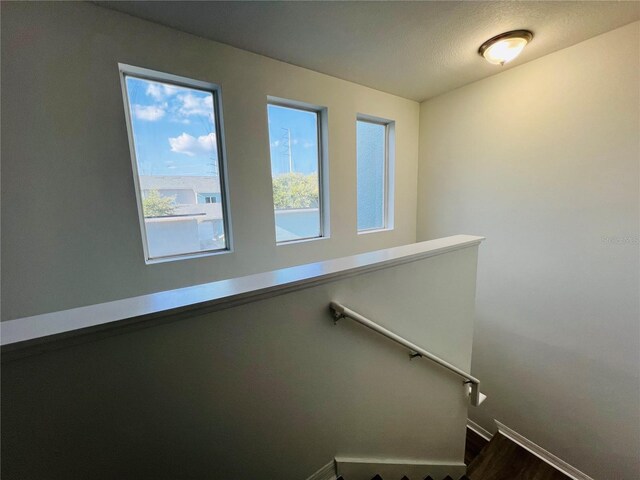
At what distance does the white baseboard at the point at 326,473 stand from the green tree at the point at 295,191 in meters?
1.81

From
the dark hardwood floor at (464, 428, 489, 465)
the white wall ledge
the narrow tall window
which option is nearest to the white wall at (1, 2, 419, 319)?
the white wall ledge

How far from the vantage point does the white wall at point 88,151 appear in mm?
1278

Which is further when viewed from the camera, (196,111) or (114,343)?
(196,111)

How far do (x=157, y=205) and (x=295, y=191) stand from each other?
3.73 feet

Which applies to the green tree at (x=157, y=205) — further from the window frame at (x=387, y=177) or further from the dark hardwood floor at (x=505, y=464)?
the dark hardwood floor at (x=505, y=464)

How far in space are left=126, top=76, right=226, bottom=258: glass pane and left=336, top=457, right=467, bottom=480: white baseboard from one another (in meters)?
1.67

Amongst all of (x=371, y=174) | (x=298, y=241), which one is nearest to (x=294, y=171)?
(x=298, y=241)

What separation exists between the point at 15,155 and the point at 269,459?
75.4 inches

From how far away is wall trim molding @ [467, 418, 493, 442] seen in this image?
291cm

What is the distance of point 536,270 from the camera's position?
239 cm

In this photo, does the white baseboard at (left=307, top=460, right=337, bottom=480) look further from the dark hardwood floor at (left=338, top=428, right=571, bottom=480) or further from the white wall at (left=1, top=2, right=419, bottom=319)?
the dark hardwood floor at (left=338, top=428, right=571, bottom=480)

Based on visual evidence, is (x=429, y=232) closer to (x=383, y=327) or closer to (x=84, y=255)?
(x=383, y=327)

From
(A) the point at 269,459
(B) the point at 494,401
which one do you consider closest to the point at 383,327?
(A) the point at 269,459

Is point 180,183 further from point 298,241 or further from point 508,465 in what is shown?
point 508,465
